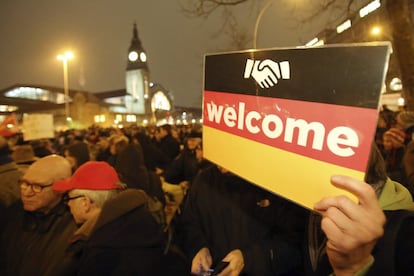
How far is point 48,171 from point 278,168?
2.24 m

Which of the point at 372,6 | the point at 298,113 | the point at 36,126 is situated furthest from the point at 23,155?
the point at 372,6

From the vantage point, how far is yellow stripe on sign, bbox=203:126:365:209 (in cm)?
125

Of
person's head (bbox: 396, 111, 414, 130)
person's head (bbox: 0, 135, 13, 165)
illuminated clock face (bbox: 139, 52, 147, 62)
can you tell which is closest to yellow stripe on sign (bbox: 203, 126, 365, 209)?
person's head (bbox: 0, 135, 13, 165)

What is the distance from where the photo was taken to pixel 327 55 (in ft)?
3.97

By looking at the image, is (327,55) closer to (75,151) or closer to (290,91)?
(290,91)

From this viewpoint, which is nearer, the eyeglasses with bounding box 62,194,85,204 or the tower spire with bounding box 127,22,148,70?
the eyeglasses with bounding box 62,194,85,204

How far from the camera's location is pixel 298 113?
4.36 feet

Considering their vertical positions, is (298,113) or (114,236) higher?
(298,113)

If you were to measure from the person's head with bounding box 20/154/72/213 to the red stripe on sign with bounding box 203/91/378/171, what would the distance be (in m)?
1.86

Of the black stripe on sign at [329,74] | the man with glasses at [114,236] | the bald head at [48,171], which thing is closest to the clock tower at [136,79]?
the bald head at [48,171]

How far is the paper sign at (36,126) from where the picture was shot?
323 inches

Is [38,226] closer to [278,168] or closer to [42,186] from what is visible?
[42,186]

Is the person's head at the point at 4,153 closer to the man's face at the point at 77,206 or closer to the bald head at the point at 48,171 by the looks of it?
the bald head at the point at 48,171

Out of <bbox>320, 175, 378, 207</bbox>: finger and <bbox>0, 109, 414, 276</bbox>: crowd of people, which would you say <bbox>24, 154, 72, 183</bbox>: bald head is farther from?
<bbox>320, 175, 378, 207</bbox>: finger
